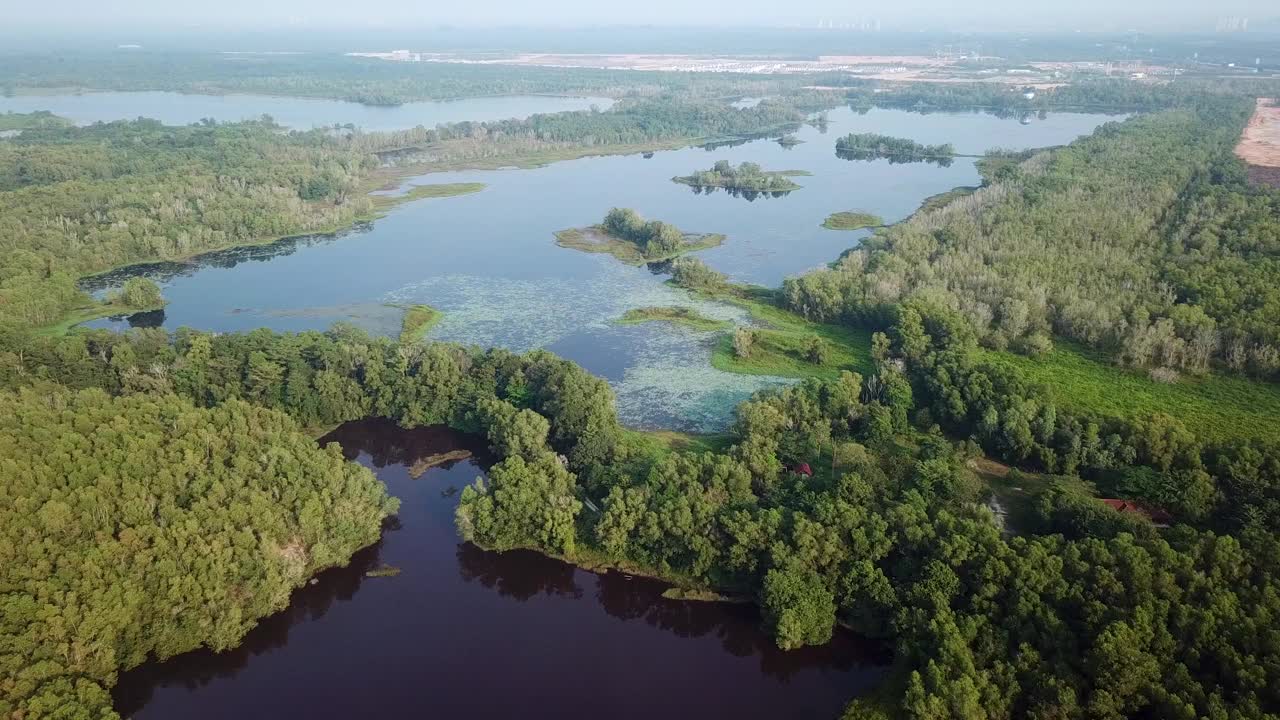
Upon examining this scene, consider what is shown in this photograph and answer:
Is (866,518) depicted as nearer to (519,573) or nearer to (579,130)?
(519,573)

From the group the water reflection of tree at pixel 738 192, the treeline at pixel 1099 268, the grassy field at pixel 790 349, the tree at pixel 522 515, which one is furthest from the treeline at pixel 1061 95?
the tree at pixel 522 515

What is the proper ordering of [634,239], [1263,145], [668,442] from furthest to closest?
[1263,145], [634,239], [668,442]

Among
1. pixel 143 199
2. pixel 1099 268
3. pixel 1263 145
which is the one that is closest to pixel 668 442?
pixel 1099 268

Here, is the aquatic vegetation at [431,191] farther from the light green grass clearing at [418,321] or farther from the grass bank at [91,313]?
the light green grass clearing at [418,321]

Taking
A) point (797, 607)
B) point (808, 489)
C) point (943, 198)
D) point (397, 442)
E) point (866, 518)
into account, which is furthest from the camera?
point (943, 198)

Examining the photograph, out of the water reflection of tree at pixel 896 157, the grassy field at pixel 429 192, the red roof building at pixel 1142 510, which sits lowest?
the red roof building at pixel 1142 510

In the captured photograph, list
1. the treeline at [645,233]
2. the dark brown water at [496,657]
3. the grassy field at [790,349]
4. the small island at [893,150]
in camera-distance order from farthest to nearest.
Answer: the small island at [893,150] < the treeline at [645,233] < the grassy field at [790,349] < the dark brown water at [496,657]
